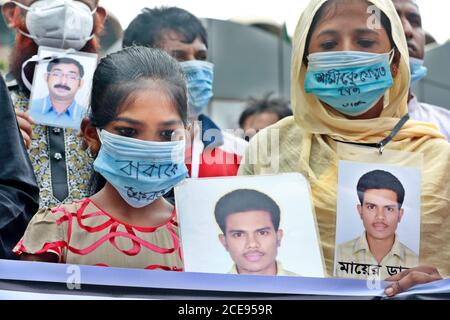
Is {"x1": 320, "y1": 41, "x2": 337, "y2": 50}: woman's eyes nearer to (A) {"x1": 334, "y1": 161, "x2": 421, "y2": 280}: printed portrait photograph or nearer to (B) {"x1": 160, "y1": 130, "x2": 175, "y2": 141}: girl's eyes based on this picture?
(A) {"x1": 334, "y1": 161, "x2": 421, "y2": 280}: printed portrait photograph

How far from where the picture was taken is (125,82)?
9.70 feet

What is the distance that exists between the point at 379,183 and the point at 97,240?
0.87 meters

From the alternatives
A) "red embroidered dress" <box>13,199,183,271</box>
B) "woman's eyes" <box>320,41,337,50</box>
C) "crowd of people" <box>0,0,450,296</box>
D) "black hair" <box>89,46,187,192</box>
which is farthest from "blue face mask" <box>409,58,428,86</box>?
"red embroidered dress" <box>13,199,183,271</box>

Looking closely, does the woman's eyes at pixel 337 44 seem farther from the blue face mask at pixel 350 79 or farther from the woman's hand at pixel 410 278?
the woman's hand at pixel 410 278

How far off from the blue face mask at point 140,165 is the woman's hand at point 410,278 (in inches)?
27.9

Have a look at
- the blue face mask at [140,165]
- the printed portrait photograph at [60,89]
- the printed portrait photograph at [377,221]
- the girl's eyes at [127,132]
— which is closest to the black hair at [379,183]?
the printed portrait photograph at [377,221]

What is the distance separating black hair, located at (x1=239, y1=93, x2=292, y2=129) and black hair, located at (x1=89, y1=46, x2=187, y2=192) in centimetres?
50

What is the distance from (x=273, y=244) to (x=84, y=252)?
555 millimetres

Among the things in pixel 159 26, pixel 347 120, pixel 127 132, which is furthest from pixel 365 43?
pixel 127 132

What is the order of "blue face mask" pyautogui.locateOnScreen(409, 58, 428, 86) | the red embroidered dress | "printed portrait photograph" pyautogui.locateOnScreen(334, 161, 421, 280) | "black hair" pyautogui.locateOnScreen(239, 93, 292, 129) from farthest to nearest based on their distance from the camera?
"black hair" pyautogui.locateOnScreen(239, 93, 292, 129) < "blue face mask" pyautogui.locateOnScreen(409, 58, 428, 86) < "printed portrait photograph" pyautogui.locateOnScreen(334, 161, 421, 280) < the red embroidered dress

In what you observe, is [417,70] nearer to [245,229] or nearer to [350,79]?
[350,79]

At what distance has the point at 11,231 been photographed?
2852mm

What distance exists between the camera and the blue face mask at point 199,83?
3.13m

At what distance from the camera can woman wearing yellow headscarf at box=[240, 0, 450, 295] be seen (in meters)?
3.01
